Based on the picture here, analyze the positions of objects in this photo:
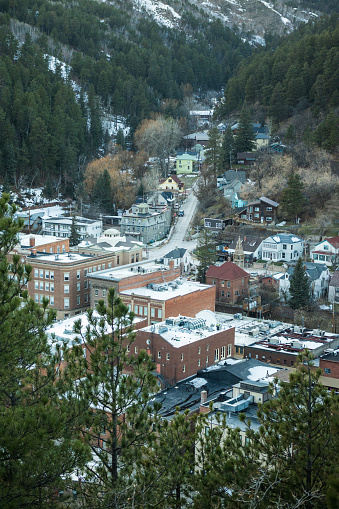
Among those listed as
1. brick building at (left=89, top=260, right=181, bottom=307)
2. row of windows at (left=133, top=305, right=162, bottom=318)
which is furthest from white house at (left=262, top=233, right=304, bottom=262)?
row of windows at (left=133, top=305, right=162, bottom=318)

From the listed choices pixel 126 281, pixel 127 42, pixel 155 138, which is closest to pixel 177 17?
pixel 127 42

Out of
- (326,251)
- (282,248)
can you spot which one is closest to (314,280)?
(326,251)

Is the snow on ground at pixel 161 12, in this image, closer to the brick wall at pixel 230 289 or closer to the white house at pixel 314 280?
the white house at pixel 314 280

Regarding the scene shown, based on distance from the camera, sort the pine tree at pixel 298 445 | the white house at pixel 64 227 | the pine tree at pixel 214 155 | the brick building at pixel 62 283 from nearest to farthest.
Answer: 1. the pine tree at pixel 298 445
2. the brick building at pixel 62 283
3. the white house at pixel 64 227
4. the pine tree at pixel 214 155

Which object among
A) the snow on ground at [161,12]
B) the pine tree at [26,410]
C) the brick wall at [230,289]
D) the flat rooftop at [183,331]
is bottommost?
the brick wall at [230,289]

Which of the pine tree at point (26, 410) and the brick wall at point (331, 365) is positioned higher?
the pine tree at point (26, 410)

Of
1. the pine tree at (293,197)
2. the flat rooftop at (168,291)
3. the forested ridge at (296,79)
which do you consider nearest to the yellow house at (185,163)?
the forested ridge at (296,79)

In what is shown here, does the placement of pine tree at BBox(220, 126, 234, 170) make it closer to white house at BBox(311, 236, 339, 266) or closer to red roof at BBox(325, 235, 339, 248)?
red roof at BBox(325, 235, 339, 248)

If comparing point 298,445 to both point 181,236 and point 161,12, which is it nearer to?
point 181,236

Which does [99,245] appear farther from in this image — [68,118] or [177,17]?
[177,17]
